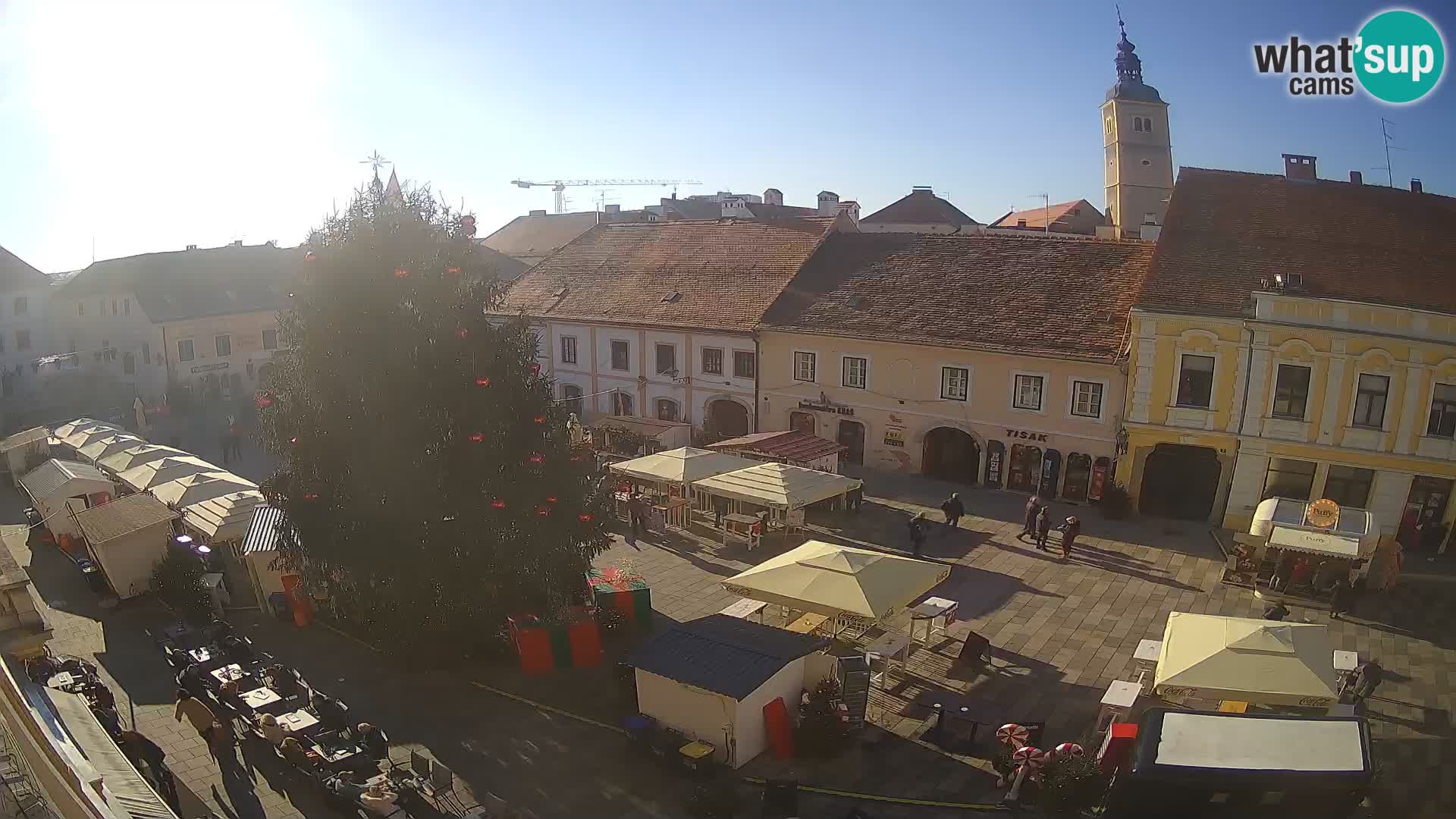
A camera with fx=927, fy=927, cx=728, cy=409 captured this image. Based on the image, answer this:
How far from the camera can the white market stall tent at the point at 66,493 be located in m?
23.6

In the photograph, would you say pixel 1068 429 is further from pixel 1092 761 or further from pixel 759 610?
pixel 1092 761

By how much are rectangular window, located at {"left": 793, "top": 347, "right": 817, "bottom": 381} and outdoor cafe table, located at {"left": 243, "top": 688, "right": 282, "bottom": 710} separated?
772 inches

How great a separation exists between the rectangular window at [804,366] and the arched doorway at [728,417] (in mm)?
2650

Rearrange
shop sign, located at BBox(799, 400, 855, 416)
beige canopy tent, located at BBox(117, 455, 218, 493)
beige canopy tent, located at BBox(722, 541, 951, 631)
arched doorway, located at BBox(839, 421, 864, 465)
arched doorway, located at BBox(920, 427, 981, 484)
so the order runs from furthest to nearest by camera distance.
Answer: arched doorway, located at BBox(839, 421, 864, 465)
shop sign, located at BBox(799, 400, 855, 416)
arched doorway, located at BBox(920, 427, 981, 484)
beige canopy tent, located at BBox(117, 455, 218, 493)
beige canopy tent, located at BBox(722, 541, 951, 631)

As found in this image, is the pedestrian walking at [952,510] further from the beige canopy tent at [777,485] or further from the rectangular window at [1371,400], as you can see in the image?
the rectangular window at [1371,400]

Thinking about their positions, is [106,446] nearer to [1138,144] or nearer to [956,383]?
[956,383]

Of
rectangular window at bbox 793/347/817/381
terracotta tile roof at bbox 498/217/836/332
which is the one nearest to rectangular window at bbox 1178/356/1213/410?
rectangular window at bbox 793/347/817/381

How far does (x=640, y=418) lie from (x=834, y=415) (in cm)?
737

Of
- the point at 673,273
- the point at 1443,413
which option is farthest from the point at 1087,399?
the point at 673,273

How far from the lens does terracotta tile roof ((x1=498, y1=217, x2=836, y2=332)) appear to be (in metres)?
33.2

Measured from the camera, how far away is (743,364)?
32.1 meters

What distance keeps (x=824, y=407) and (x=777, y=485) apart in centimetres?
844

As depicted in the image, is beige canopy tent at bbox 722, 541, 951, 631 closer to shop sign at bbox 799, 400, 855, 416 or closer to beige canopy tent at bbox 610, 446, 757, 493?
beige canopy tent at bbox 610, 446, 757, 493

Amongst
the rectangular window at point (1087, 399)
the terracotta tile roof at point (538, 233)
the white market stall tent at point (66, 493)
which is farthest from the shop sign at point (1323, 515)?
the terracotta tile roof at point (538, 233)
